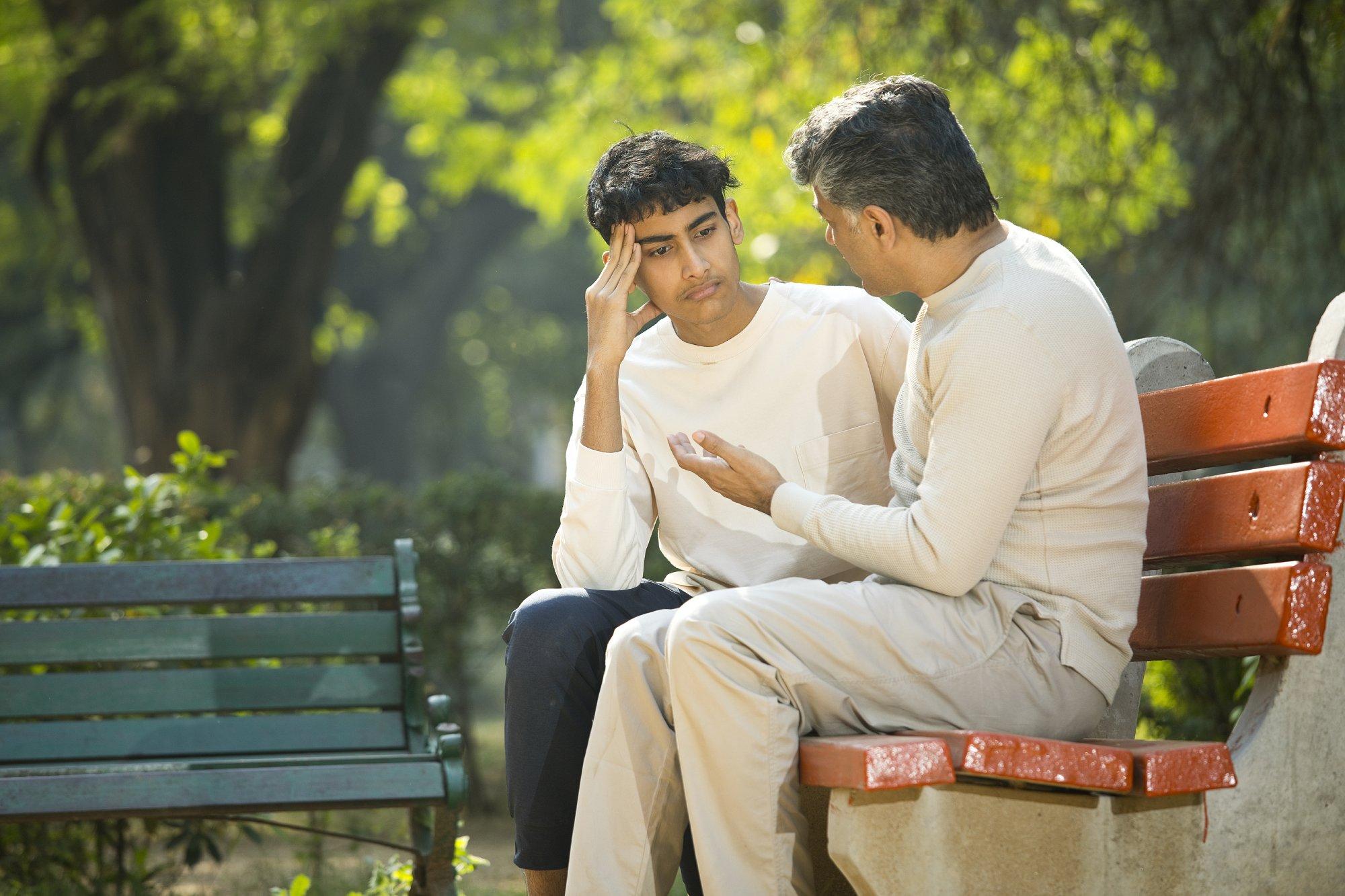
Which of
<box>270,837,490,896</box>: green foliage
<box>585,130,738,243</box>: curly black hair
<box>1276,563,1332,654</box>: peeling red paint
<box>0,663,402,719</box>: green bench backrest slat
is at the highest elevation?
<box>585,130,738,243</box>: curly black hair

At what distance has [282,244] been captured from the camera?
436 inches

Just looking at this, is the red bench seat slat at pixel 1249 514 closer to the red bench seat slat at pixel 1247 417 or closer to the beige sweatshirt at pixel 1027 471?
the red bench seat slat at pixel 1247 417

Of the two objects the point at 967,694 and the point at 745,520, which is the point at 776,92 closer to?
the point at 745,520

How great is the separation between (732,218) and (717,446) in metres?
0.97

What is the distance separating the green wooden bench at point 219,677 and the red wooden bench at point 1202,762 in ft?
5.69

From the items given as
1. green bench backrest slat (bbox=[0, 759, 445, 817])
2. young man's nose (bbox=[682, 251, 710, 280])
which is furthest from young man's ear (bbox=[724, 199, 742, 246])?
green bench backrest slat (bbox=[0, 759, 445, 817])

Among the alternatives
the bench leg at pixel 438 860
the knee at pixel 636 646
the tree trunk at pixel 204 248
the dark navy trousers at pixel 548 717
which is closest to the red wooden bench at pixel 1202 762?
the knee at pixel 636 646

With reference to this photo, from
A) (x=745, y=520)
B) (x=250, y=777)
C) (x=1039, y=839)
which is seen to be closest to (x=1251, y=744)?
(x=1039, y=839)

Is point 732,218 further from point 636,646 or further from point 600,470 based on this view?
point 636,646

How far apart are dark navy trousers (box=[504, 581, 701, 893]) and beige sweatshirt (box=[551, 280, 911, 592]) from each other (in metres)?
0.32

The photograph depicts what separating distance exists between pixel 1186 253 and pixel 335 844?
5174mm

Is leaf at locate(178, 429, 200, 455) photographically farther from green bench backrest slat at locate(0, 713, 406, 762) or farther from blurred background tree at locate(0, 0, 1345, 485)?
blurred background tree at locate(0, 0, 1345, 485)

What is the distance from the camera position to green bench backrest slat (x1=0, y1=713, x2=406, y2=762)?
13.8 ft

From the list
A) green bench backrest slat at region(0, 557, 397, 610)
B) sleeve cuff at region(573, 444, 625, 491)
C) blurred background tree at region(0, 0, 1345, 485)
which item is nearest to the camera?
sleeve cuff at region(573, 444, 625, 491)
